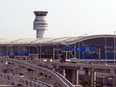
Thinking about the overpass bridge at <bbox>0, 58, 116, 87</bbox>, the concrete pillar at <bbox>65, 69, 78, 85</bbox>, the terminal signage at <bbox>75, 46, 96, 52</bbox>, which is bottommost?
the concrete pillar at <bbox>65, 69, 78, 85</bbox>

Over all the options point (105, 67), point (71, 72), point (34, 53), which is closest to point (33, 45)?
point (34, 53)

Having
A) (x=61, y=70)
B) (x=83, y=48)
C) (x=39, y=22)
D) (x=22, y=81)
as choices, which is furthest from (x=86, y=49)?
(x=39, y=22)

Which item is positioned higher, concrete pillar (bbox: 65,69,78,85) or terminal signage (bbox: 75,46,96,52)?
terminal signage (bbox: 75,46,96,52)

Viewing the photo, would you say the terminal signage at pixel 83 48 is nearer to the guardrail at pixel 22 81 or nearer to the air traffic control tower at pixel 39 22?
the guardrail at pixel 22 81

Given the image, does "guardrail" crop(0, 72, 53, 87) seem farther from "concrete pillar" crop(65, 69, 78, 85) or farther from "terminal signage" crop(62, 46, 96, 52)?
"terminal signage" crop(62, 46, 96, 52)

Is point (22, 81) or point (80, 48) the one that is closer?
point (22, 81)

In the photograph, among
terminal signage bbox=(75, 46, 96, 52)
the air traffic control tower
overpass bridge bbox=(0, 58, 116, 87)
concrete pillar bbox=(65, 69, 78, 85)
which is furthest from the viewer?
the air traffic control tower

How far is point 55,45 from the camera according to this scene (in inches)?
4860

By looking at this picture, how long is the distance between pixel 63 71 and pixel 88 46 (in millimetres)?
44298

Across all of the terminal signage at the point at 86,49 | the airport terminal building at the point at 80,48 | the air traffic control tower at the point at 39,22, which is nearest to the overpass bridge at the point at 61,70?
the terminal signage at the point at 86,49

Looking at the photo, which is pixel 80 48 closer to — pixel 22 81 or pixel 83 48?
pixel 83 48

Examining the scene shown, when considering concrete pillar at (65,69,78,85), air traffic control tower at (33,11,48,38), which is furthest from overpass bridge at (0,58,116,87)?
air traffic control tower at (33,11,48,38)

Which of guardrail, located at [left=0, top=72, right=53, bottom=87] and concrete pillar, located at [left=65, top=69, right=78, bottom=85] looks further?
concrete pillar, located at [left=65, top=69, right=78, bottom=85]

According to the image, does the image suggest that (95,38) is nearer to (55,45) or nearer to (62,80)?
(55,45)
